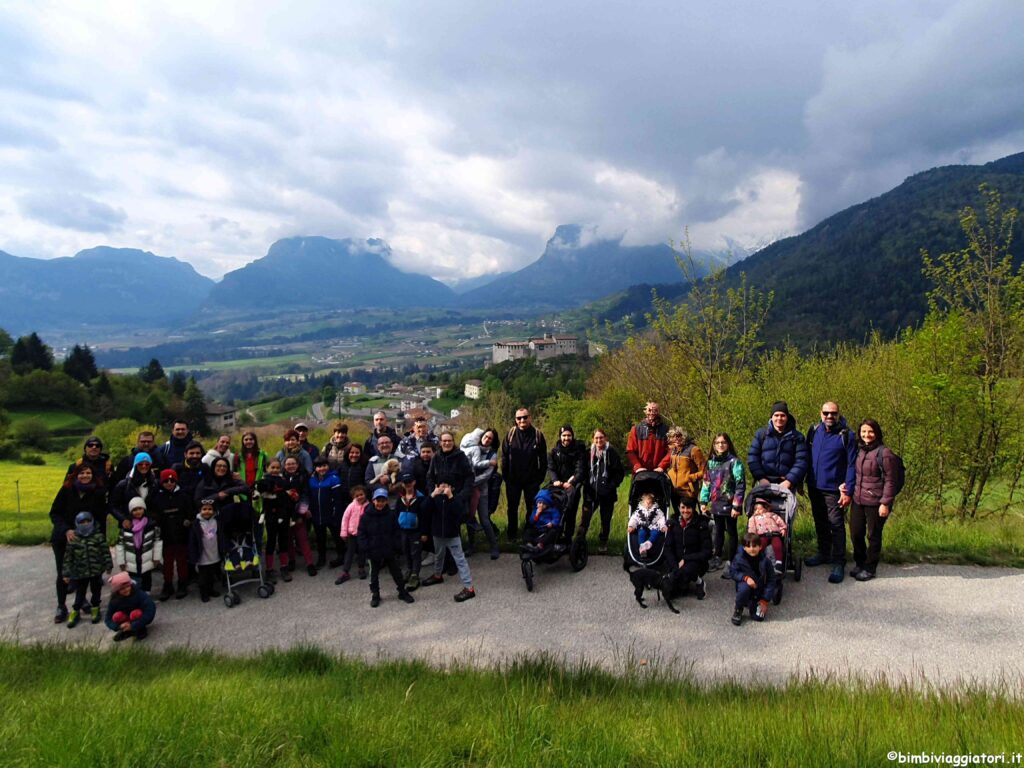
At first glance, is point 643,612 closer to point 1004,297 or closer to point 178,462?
point 178,462

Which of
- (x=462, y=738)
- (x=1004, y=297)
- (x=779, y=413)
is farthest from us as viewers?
(x=1004, y=297)

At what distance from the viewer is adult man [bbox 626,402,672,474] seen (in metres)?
7.50

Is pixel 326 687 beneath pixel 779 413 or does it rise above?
beneath

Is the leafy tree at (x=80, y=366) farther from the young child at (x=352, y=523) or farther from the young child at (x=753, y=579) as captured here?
the young child at (x=753, y=579)

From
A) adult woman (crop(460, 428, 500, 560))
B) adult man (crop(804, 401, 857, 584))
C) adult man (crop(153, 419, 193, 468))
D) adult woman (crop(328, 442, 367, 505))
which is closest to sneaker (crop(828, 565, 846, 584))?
adult man (crop(804, 401, 857, 584))

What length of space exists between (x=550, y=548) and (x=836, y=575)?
3.30m

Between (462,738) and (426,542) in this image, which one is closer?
→ (462,738)

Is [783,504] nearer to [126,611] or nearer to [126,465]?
[126,611]

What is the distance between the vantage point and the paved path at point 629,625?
484cm

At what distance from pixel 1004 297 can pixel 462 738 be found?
11586 millimetres

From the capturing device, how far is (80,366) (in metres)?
70.8

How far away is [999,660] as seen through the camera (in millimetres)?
4652

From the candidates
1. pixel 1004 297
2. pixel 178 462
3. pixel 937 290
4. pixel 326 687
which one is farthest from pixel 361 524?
pixel 1004 297

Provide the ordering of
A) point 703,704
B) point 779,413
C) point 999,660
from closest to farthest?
point 703,704 → point 999,660 → point 779,413
